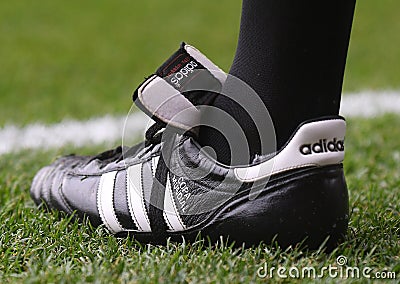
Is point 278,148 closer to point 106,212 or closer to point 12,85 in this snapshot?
point 106,212

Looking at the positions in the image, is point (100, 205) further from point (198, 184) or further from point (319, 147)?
point (319, 147)

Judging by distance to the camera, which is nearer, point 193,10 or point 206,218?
point 206,218

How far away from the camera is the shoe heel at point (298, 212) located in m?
1.26

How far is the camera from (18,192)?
75.6 inches

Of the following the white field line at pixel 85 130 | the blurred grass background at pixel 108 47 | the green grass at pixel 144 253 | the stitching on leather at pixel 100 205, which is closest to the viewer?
the green grass at pixel 144 253

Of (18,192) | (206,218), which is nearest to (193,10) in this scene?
(18,192)

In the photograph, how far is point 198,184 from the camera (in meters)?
1.36

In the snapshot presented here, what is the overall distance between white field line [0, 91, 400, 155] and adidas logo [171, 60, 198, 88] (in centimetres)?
95

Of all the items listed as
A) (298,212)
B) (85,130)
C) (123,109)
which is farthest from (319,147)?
(123,109)

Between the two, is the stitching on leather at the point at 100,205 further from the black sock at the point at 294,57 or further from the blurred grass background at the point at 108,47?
the blurred grass background at the point at 108,47

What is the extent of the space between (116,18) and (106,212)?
18.3 feet

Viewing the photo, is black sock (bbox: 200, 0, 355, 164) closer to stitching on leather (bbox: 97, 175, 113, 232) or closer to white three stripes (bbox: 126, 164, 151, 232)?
white three stripes (bbox: 126, 164, 151, 232)

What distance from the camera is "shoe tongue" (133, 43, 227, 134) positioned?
140 centimetres

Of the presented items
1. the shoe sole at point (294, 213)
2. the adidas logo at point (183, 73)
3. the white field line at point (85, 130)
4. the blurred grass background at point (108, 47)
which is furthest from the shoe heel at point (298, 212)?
the blurred grass background at point (108, 47)
